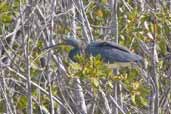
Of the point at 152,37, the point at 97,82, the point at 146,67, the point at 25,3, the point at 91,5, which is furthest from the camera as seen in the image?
the point at 91,5

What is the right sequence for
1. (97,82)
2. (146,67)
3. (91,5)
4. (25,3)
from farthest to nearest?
1. (91,5)
2. (25,3)
3. (146,67)
4. (97,82)

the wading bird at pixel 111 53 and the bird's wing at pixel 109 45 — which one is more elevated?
the bird's wing at pixel 109 45

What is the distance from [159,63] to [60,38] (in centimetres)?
108

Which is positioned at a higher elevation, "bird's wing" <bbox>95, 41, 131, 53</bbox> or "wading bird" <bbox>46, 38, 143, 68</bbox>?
"bird's wing" <bbox>95, 41, 131, 53</bbox>

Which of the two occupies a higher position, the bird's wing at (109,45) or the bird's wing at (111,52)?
the bird's wing at (109,45)

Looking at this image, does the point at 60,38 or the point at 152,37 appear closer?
the point at 152,37

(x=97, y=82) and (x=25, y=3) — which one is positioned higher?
(x=25, y=3)

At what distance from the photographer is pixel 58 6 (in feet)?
16.7

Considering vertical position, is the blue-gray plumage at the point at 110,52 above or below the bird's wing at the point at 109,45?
below

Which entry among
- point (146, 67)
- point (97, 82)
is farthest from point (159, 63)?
point (97, 82)

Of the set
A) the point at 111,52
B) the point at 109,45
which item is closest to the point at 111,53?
the point at 111,52

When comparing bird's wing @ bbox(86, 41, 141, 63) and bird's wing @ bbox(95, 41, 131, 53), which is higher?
bird's wing @ bbox(95, 41, 131, 53)

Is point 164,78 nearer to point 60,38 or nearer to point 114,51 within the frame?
point 114,51

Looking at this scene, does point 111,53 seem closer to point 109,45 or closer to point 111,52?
point 111,52
